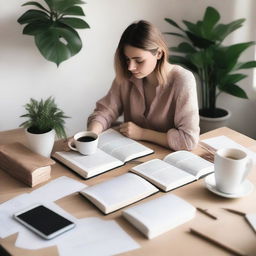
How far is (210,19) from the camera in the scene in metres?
2.72

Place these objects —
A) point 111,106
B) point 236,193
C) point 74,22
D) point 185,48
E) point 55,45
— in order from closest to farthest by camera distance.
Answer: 1. point 236,193
2. point 111,106
3. point 55,45
4. point 74,22
5. point 185,48

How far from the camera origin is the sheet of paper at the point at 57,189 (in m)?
1.33

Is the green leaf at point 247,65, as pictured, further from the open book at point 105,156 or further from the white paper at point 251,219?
the white paper at point 251,219

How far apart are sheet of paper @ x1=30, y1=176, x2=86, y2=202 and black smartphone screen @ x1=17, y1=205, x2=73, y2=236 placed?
0.08 m

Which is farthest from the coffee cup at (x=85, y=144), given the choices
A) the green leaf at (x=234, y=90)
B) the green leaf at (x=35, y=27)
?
the green leaf at (x=234, y=90)

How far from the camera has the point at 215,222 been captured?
1205 millimetres

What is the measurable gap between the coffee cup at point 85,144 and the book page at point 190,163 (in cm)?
26

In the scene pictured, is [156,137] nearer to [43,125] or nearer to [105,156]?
[105,156]

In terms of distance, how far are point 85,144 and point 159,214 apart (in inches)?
17.7

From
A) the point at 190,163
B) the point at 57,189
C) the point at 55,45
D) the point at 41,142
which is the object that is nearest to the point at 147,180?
the point at 190,163

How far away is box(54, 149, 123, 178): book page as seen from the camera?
145cm

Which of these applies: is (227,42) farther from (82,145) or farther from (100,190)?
(100,190)

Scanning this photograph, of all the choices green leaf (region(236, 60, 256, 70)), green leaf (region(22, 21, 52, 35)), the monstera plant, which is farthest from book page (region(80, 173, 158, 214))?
green leaf (region(236, 60, 256, 70))

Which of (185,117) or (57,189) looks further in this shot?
(185,117)
